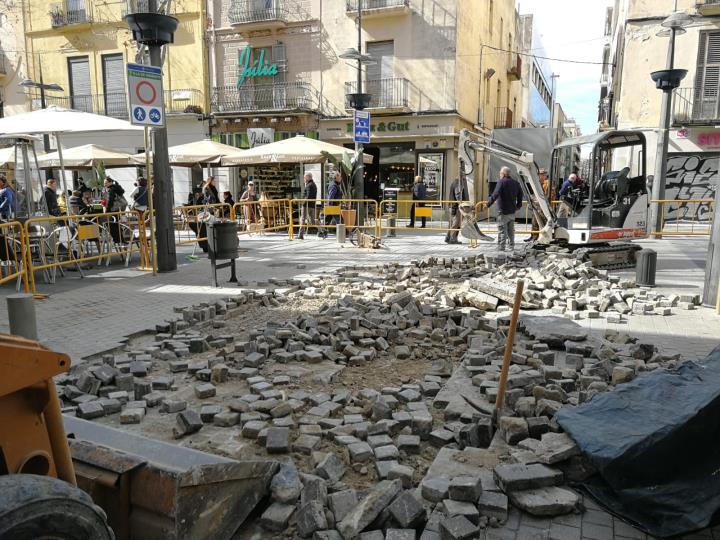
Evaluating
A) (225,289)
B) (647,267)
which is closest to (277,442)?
(225,289)

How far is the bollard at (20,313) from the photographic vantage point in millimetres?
5301

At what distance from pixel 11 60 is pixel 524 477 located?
1497 inches

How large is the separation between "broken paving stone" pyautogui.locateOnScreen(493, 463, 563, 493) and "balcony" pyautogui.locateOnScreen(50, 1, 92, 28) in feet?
111

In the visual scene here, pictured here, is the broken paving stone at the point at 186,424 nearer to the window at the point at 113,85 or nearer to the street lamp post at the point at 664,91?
the street lamp post at the point at 664,91

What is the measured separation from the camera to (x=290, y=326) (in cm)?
686

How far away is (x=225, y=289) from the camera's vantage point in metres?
9.55

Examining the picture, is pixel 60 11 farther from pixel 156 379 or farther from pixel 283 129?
pixel 156 379

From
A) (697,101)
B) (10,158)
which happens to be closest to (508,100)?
(697,101)

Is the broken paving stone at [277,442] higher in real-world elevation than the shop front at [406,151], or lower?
lower

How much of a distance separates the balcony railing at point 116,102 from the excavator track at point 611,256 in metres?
22.5

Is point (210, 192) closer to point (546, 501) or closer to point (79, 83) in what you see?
point (546, 501)

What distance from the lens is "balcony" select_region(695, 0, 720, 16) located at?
71.8ft

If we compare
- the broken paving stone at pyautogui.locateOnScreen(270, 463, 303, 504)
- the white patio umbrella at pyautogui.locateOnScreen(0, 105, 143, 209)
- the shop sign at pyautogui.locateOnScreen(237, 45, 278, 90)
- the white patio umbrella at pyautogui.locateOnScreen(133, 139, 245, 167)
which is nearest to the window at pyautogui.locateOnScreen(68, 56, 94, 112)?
the shop sign at pyautogui.locateOnScreen(237, 45, 278, 90)

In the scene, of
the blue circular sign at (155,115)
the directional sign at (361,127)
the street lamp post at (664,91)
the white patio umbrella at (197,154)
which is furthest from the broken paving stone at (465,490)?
the white patio umbrella at (197,154)
